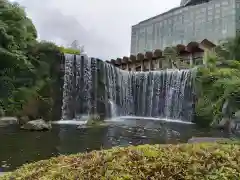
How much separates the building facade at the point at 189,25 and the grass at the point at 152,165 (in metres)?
36.1

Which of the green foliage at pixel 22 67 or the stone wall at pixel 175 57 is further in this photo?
the stone wall at pixel 175 57

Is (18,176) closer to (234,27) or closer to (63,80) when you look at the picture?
(63,80)

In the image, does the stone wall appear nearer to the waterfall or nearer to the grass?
the waterfall

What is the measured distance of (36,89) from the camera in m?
20.2

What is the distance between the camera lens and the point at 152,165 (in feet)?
7.53

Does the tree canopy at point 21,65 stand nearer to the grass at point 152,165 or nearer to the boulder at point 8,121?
the boulder at point 8,121

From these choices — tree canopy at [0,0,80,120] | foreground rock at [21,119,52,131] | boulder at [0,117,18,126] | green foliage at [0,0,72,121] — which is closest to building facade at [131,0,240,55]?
green foliage at [0,0,72,121]

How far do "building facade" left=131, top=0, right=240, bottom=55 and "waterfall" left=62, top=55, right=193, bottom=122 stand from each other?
15576 millimetres

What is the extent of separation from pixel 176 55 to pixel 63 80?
17.9 metres

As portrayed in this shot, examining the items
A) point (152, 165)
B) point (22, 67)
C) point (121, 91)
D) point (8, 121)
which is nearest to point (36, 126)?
point (8, 121)

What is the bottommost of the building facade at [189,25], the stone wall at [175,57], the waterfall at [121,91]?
the waterfall at [121,91]

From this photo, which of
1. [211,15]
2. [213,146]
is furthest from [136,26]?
[213,146]

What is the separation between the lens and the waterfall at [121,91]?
21875 mm

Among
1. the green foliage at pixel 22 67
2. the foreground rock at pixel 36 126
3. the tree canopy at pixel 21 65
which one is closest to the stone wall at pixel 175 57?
the green foliage at pixel 22 67
